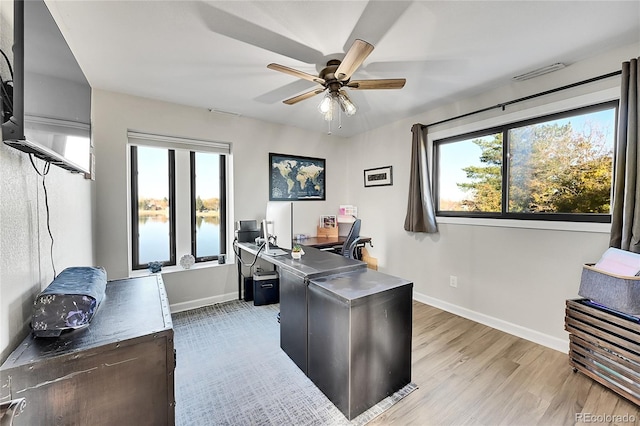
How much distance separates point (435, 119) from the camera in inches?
125

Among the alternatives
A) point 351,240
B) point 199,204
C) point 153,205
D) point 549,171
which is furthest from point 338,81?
point 153,205

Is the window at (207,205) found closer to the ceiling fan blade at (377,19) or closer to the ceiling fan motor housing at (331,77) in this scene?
the ceiling fan motor housing at (331,77)

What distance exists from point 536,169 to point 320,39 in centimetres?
233

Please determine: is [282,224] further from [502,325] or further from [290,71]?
[502,325]

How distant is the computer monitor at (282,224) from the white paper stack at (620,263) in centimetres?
230

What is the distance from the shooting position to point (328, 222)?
424cm

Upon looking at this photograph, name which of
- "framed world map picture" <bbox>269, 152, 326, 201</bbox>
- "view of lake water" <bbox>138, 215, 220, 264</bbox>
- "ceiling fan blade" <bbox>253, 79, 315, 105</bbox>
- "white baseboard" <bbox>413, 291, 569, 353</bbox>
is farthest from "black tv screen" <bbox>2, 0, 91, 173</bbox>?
"white baseboard" <bbox>413, 291, 569, 353</bbox>

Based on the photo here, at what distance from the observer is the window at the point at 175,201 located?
3068 millimetres

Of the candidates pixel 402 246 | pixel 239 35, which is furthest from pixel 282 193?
pixel 239 35

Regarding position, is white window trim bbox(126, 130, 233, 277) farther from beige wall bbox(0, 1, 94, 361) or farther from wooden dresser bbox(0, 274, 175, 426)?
wooden dresser bbox(0, 274, 175, 426)

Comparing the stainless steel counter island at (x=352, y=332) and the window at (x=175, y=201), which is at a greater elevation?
the window at (x=175, y=201)

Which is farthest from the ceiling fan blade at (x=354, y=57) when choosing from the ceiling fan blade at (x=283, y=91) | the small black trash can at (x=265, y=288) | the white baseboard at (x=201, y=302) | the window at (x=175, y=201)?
the white baseboard at (x=201, y=302)

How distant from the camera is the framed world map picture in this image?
3.76 metres

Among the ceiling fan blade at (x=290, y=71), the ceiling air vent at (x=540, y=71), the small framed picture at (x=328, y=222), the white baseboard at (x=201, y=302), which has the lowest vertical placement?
the white baseboard at (x=201, y=302)
